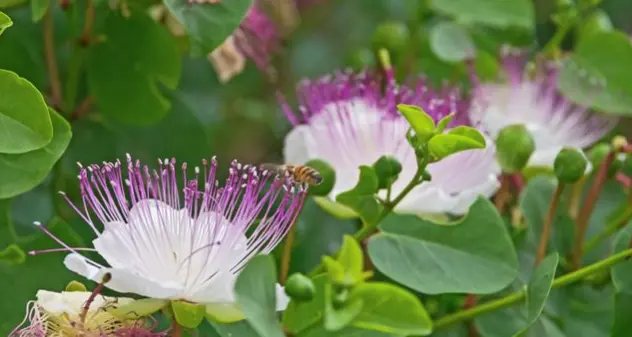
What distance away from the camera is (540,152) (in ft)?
2.87

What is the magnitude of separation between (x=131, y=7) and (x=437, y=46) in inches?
12.1

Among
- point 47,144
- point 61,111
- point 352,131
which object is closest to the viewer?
point 47,144

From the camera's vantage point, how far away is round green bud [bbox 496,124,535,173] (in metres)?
0.79

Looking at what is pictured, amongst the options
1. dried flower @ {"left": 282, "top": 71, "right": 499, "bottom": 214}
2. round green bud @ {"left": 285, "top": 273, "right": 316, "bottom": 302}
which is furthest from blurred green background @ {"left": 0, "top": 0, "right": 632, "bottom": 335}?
round green bud @ {"left": 285, "top": 273, "right": 316, "bottom": 302}

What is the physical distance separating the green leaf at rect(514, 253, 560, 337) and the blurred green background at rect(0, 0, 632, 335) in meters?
0.21

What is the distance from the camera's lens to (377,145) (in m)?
0.78

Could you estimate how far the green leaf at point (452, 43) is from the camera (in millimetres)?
982

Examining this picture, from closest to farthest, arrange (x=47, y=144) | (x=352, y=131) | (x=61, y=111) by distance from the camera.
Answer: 1. (x=47, y=144)
2. (x=352, y=131)
3. (x=61, y=111)

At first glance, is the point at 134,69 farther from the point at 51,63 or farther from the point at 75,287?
the point at 75,287

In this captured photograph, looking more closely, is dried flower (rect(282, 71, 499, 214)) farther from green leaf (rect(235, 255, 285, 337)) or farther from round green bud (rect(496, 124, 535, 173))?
green leaf (rect(235, 255, 285, 337))

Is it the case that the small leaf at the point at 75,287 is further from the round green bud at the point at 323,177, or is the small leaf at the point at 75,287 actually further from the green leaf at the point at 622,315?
the green leaf at the point at 622,315

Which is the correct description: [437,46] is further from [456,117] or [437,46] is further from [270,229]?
[270,229]

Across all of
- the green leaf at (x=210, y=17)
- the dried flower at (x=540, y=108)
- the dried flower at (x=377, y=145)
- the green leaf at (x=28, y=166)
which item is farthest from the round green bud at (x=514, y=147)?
the green leaf at (x=28, y=166)

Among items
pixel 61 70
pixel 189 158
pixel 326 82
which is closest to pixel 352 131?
pixel 326 82
